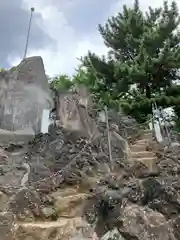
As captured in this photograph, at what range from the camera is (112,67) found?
49.9 feet

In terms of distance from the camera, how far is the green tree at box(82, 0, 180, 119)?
1395 centimetres

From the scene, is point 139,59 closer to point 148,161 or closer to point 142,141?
point 142,141

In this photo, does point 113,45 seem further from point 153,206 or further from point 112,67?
point 153,206

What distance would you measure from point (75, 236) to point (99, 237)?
431mm

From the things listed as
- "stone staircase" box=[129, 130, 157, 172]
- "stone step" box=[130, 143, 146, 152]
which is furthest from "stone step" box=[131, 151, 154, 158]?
"stone step" box=[130, 143, 146, 152]

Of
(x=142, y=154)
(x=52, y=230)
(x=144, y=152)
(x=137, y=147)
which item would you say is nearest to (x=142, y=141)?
(x=137, y=147)

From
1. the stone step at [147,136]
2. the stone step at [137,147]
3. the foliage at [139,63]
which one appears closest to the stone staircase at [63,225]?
the stone step at [137,147]

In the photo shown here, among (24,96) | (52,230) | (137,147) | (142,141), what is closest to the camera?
→ (52,230)

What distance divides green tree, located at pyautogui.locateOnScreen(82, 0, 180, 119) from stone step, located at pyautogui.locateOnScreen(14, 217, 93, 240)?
343 inches

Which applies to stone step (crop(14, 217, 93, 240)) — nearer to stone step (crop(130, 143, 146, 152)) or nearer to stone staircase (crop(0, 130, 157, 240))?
stone staircase (crop(0, 130, 157, 240))

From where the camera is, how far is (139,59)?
1404 centimetres

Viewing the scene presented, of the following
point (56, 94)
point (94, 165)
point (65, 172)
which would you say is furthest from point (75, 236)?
point (56, 94)

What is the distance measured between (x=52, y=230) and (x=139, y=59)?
10.3m

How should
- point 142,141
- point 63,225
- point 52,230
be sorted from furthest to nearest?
point 142,141 < point 63,225 < point 52,230
